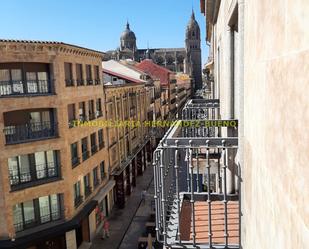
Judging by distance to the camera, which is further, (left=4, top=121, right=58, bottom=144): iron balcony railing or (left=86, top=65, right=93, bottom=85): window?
(left=86, top=65, right=93, bottom=85): window

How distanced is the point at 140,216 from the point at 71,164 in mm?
11527

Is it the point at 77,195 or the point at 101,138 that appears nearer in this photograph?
the point at 77,195

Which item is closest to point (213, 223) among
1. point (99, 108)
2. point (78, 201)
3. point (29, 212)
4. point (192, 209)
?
point (192, 209)

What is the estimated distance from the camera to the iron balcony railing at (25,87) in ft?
75.3

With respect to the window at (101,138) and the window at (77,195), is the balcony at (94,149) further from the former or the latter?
the window at (77,195)

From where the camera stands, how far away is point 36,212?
24469 mm

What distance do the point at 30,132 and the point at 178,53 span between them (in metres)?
157

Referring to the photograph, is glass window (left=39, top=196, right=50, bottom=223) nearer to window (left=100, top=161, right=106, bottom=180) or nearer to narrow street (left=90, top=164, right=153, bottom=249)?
narrow street (left=90, top=164, right=153, bottom=249)

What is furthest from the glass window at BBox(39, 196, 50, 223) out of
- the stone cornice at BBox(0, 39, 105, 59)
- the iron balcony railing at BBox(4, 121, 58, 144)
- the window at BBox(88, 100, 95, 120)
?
the stone cornice at BBox(0, 39, 105, 59)

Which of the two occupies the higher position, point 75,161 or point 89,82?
point 89,82

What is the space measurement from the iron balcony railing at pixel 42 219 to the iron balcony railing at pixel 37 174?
7.58 ft

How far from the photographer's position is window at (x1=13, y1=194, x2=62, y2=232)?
2362 cm

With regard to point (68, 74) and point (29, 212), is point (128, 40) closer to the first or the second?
point (68, 74)

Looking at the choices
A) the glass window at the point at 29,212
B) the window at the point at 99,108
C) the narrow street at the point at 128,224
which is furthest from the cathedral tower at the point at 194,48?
the glass window at the point at 29,212
